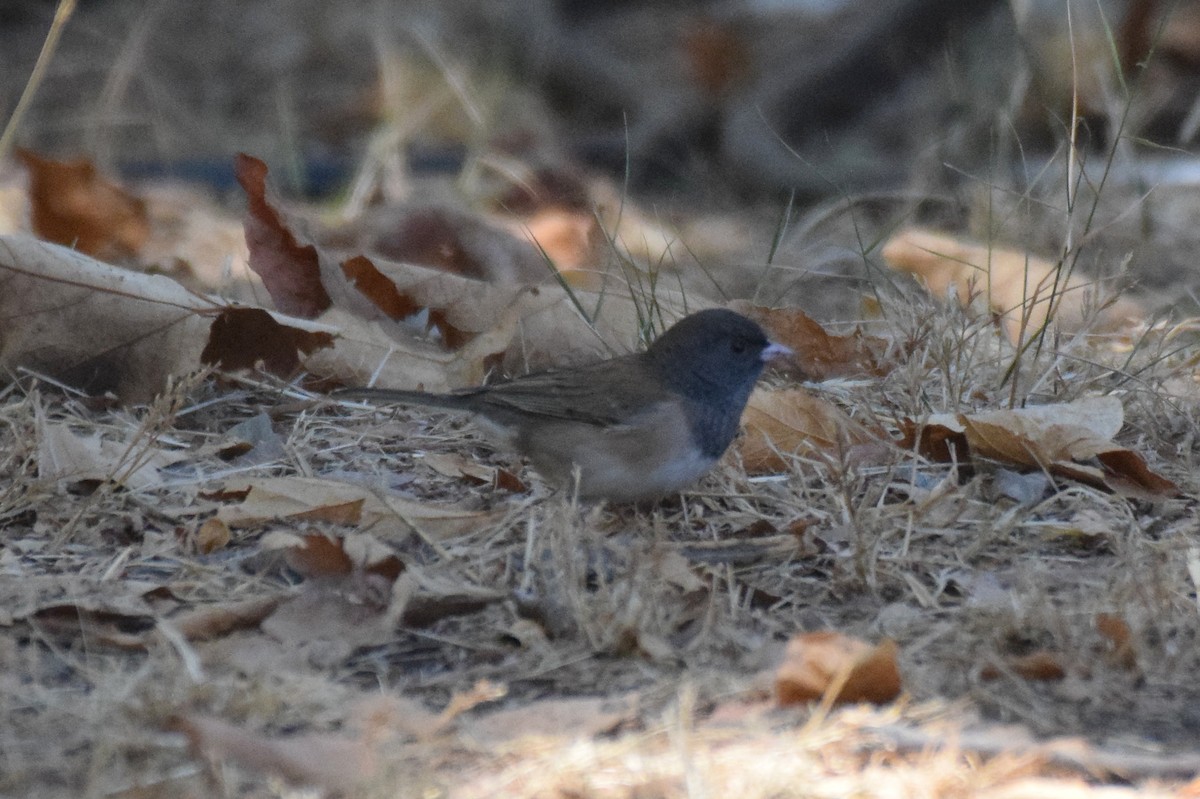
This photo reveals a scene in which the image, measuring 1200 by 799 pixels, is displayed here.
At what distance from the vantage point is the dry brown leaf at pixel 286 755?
6.20 ft

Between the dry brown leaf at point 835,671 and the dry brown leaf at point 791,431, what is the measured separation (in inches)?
44.1

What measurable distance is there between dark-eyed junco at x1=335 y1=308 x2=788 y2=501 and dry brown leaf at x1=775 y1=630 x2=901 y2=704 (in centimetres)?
96

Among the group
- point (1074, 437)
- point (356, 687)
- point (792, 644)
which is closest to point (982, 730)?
point (792, 644)

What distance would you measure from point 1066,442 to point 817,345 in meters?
0.82

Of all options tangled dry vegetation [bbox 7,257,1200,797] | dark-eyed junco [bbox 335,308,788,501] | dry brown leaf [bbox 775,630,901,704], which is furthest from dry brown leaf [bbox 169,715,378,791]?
dark-eyed junco [bbox 335,308,788,501]

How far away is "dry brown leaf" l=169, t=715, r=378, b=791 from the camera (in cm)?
189

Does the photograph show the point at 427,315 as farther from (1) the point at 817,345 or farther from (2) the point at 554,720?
(2) the point at 554,720

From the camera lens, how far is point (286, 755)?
191cm

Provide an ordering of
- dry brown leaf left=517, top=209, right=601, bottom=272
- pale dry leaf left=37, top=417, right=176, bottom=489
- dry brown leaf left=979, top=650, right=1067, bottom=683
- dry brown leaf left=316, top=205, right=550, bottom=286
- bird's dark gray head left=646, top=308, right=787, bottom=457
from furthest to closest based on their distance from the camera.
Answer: dry brown leaf left=517, top=209, right=601, bottom=272 → dry brown leaf left=316, top=205, right=550, bottom=286 → bird's dark gray head left=646, top=308, right=787, bottom=457 → pale dry leaf left=37, top=417, right=176, bottom=489 → dry brown leaf left=979, top=650, right=1067, bottom=683

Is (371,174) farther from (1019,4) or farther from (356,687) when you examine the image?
(356,687)

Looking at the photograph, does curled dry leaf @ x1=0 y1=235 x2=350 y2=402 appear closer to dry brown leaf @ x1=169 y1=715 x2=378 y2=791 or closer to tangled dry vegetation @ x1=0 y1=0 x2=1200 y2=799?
tangled dry vegetation @ x1=0 y1=0 x2=1200 y2=799

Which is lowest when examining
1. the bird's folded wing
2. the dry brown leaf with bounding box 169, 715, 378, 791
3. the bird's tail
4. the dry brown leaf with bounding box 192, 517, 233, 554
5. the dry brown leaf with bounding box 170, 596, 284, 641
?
the dry brown leaf with bounding box 192, 517, 233, 554

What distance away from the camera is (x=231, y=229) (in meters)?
6.02

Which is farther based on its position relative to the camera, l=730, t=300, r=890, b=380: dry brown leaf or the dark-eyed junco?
l=730, t=300, r=890, b=380: dry brown leaf
